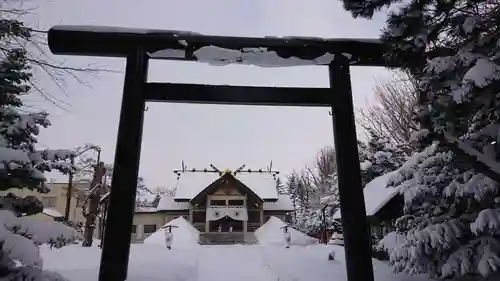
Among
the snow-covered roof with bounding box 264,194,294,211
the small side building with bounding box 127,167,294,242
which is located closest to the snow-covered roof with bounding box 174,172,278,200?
the small side building with bounding box 127,167,294,242

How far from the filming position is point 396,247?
4.80m

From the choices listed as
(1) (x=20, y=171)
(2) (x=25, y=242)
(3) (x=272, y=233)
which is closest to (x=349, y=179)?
(2) (x=25, y=242)

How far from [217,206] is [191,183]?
2818 mm

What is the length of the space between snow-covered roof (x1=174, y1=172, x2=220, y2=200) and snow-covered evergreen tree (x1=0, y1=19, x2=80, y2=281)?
1738cm

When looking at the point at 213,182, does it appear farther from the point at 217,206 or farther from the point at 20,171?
the point at 20,171

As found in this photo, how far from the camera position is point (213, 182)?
2241 cm

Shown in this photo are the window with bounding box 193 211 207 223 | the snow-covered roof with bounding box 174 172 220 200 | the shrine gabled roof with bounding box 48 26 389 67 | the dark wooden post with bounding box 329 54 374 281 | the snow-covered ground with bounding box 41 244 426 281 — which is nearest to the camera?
the dark wooden post with bounding box 329 54 374 281

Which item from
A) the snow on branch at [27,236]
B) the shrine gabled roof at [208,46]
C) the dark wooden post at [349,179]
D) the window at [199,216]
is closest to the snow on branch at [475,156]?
the dark wooden post at [349,179]

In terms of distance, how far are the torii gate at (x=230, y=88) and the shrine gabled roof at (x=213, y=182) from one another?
18.1 m

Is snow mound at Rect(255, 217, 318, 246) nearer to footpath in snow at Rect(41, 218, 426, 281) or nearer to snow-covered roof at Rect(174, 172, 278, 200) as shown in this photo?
snow-covered roof at Rect(174, 172, 278, 200)

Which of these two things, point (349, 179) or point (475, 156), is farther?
point (349, 179)

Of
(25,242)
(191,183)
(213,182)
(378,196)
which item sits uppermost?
(191,183)

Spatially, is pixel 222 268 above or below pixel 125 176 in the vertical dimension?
below

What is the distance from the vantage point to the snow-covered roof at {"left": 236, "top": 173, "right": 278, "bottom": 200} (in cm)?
2369
